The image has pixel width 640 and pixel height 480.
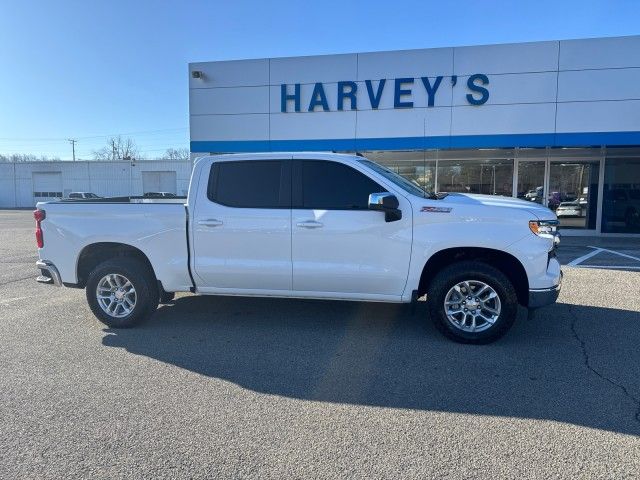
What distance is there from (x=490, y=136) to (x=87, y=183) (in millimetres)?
46389

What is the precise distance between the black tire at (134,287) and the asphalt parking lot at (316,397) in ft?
0.57

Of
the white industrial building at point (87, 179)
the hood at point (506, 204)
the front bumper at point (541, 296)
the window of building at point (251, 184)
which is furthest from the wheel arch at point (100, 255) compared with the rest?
the white industrial building at point (87, 179)

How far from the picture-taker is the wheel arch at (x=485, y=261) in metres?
4.83

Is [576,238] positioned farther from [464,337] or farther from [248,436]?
[248,436]

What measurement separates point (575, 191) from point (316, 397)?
608 inches

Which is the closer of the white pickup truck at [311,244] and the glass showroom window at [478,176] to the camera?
the white pickup truck at [311,244]

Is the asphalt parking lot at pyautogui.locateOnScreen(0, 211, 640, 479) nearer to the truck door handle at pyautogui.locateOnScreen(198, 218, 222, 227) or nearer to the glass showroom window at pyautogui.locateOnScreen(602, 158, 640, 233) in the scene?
the truck door handle at pyautogui.locateOnScreen(198, 218, 222, 227)

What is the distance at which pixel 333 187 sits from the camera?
5.11 m

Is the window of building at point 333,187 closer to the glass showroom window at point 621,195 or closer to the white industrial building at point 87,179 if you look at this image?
the glass showroom window at point 621,195

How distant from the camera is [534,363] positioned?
436 centimetres

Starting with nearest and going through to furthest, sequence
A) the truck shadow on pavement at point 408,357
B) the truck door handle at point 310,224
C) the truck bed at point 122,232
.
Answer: the truck shadow on pavement at point 408,357 → the truck door handle at point 310,224 → the truck bed at point 122,232

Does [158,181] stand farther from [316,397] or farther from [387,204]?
[316,397]

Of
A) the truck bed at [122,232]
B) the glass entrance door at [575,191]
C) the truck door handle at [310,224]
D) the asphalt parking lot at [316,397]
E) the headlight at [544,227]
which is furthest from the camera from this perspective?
the glass entrance door at [575,191]

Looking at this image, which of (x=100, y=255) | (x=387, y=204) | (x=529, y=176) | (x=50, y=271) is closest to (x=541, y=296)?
(x=387, y=204)
